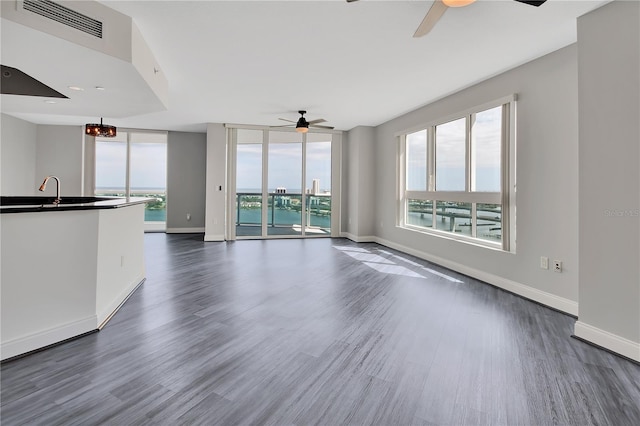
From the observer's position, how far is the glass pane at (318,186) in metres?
7.76

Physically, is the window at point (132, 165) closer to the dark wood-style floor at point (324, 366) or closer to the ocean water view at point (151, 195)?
the ocean water view at point (151, 195)

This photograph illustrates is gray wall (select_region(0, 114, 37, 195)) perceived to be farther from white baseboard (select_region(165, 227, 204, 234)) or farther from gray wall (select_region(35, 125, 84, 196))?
white baseboard (select_region(165, 227, 204, 234))

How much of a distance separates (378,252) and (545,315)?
3225 millimetres

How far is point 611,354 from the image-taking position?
2.23 m

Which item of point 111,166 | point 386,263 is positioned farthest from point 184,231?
point 386,263

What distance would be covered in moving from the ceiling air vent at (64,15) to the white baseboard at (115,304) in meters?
2.20

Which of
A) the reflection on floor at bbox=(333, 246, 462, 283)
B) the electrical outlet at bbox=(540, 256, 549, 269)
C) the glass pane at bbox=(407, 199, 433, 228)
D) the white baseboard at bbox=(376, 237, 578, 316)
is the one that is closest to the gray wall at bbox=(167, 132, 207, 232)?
the reflection on floor at bbox=(333, 246, 462, 283)

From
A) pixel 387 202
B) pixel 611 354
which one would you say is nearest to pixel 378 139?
pixel 387 202

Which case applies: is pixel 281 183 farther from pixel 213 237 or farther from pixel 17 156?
pixel 17 156

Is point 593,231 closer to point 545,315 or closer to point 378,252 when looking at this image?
point 545,315

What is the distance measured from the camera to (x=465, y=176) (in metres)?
4.48

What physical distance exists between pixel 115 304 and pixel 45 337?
2.27ft

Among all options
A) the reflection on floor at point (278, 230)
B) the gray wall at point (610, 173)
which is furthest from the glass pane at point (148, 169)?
the gray wall at point (610, 173)

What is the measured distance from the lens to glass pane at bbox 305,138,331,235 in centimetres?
776
